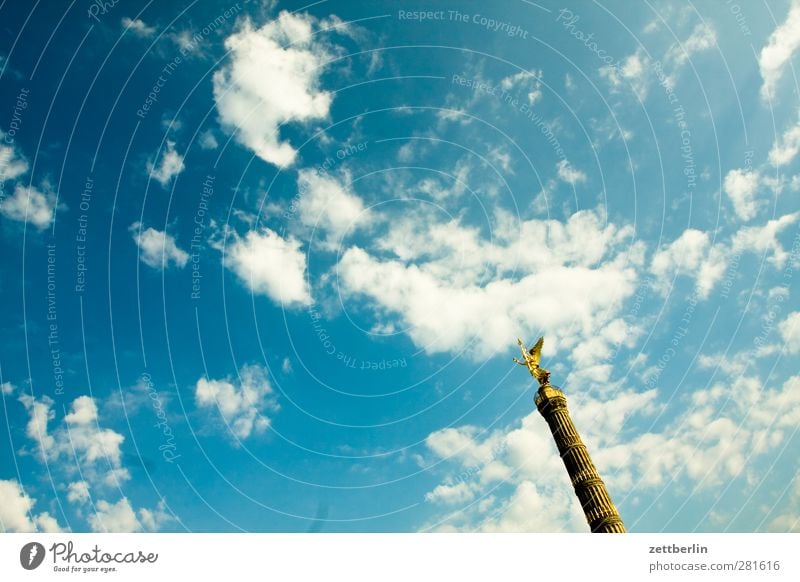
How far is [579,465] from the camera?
49375mm

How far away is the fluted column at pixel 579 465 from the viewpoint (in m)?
46.2

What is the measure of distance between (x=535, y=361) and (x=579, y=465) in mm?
13253

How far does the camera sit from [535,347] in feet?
190
